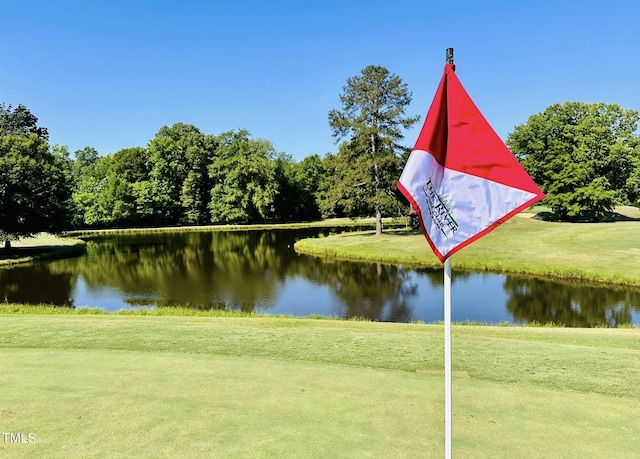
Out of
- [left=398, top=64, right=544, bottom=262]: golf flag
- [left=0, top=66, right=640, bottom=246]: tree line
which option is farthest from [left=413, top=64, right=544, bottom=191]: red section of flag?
[left=0, top=66, right=640, bottom=246]: tree line

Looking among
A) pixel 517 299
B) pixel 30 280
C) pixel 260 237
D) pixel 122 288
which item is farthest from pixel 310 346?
pixel 260 237

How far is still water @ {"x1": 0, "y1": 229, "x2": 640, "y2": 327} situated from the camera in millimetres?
22234

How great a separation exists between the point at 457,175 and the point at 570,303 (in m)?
22.5

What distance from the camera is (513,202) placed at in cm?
443

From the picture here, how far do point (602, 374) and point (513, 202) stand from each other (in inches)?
237

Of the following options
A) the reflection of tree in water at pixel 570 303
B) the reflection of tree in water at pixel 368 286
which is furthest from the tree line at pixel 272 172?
the reflection of tree in water at pixel 570 303

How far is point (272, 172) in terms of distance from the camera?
88438 mm

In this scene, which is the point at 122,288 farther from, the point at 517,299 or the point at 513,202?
the point at 513,202

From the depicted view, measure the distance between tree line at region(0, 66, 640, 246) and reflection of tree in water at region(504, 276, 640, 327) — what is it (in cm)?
2269

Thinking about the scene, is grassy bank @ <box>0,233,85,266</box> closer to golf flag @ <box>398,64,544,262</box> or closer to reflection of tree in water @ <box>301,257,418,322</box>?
reflection of tree in water @ <box>301,257,418,322</box>

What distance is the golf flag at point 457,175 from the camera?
4.47 m

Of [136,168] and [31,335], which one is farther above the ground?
[136,168]

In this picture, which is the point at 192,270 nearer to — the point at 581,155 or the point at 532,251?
the point at 532,251

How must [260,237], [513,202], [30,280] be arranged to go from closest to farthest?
1. [513,202]
2. [30,280]
3. [260,237]
